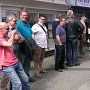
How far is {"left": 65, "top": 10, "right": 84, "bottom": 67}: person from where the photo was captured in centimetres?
1002

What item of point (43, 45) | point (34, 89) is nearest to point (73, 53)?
point (43, 45)

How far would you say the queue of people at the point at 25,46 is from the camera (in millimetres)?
5430

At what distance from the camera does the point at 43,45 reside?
329 inches

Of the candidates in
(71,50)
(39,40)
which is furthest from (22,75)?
(71,50)

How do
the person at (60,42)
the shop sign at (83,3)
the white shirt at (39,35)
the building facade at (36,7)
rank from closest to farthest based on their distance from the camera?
1. the white shirt at (39,35)
2. the person at (60,42)
3. the building facade at (36,7)
4. the shop sign at (83,3)

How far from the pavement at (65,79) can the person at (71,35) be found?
0.34 meters

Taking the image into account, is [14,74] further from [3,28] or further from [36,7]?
[36,7]

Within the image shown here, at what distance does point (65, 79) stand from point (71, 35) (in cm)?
217

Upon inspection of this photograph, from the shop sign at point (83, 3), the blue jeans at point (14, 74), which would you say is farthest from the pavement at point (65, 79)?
the shop sign at point (83, 3)

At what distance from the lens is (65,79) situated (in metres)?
8.30

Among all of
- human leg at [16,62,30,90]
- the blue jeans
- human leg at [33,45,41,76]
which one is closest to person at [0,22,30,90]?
the blue jeans

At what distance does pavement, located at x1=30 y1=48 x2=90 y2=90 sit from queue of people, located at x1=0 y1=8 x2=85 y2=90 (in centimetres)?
25

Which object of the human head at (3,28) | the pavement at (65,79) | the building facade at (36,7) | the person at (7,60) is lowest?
the pavement at (65,79)

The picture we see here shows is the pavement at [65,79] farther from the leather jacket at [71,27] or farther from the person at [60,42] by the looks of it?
the leather jacket at [71,27]
